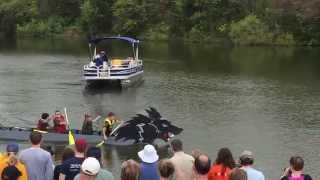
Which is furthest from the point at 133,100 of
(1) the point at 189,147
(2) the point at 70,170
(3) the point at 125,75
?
(2) the point at 70,170

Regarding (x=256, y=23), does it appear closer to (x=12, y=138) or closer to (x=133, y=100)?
(x=133, y=100)

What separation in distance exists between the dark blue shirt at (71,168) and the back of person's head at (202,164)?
174cm

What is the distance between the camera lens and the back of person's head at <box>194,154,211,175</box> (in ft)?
31.1

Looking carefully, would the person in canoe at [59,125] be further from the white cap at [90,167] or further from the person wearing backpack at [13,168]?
the white cap at [90,167]

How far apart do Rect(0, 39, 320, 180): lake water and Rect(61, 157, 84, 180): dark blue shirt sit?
10133 millimetres

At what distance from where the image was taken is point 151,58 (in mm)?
66500

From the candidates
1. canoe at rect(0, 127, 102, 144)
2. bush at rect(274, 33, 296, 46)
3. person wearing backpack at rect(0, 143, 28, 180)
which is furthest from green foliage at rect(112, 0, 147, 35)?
person wearing backpack at rect(0, 143, 28, 180)

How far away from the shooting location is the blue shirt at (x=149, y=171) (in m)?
10.2

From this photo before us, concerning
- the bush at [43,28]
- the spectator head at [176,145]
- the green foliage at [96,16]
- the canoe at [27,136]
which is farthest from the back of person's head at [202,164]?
the bush at [43,28]

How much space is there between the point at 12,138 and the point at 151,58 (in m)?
43.4

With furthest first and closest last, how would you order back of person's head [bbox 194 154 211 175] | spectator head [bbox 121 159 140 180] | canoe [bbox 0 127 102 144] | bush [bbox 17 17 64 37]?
bush [bbox 17 17 64 37] → canoe [bbox 0 127 102 144] → back of person's head [bbox 194 154 211 175] → spectator head [bbox 121 159 140 180]

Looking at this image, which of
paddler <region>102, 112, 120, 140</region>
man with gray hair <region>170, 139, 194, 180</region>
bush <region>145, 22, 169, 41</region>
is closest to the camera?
man with gray hair <region>170, 139, 194, 180</region>

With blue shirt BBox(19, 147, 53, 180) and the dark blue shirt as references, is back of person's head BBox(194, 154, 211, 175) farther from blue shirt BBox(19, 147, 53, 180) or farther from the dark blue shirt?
blue shirt BBox(19, 147, 53, 180)

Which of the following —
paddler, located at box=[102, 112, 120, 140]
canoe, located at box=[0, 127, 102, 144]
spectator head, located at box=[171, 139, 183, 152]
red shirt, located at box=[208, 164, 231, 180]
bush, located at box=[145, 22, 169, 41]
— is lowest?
canoe, located at box=[0, 127, 102, 144]
